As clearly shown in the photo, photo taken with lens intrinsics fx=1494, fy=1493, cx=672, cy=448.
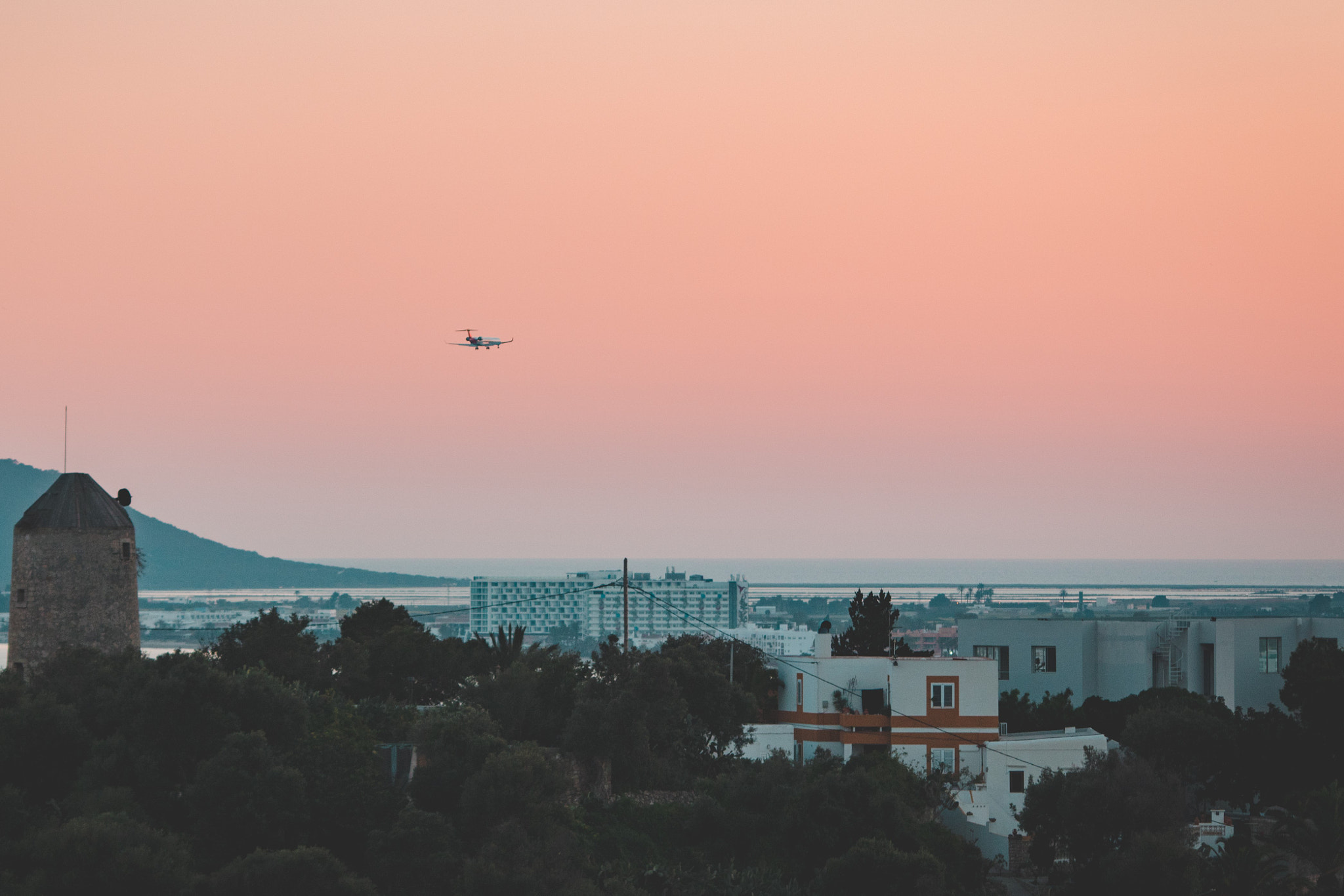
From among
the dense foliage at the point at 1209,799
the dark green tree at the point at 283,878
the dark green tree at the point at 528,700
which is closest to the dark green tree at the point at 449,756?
the dark green tree at the point at 528,700

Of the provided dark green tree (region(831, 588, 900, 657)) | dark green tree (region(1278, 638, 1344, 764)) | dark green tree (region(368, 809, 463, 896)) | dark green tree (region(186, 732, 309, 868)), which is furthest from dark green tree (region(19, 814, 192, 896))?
dark green tree (region(831, 588, 900, 657))

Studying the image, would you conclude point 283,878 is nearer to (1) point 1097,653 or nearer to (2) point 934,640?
(1) point 1097,653

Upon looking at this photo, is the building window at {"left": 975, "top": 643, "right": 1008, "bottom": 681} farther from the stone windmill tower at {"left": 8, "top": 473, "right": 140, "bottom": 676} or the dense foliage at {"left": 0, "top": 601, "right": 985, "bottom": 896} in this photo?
the stone windmill tower at {"left": 8, "top": 473, "right": 140, "bottom": 676}

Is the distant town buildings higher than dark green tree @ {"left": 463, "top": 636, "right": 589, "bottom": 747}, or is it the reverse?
dark green tree @ {"left": 463, "top": 636, "right": 589, "bottom": 747}

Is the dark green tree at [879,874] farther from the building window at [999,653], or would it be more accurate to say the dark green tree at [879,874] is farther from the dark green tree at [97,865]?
the building window at [999,653]

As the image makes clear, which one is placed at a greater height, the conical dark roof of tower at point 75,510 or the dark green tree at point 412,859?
the conical dark roof of tower at point 75,510

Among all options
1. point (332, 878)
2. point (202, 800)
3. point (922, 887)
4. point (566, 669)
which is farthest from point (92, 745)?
point (922, 887)

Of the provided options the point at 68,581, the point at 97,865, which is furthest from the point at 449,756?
the point at 68,581
